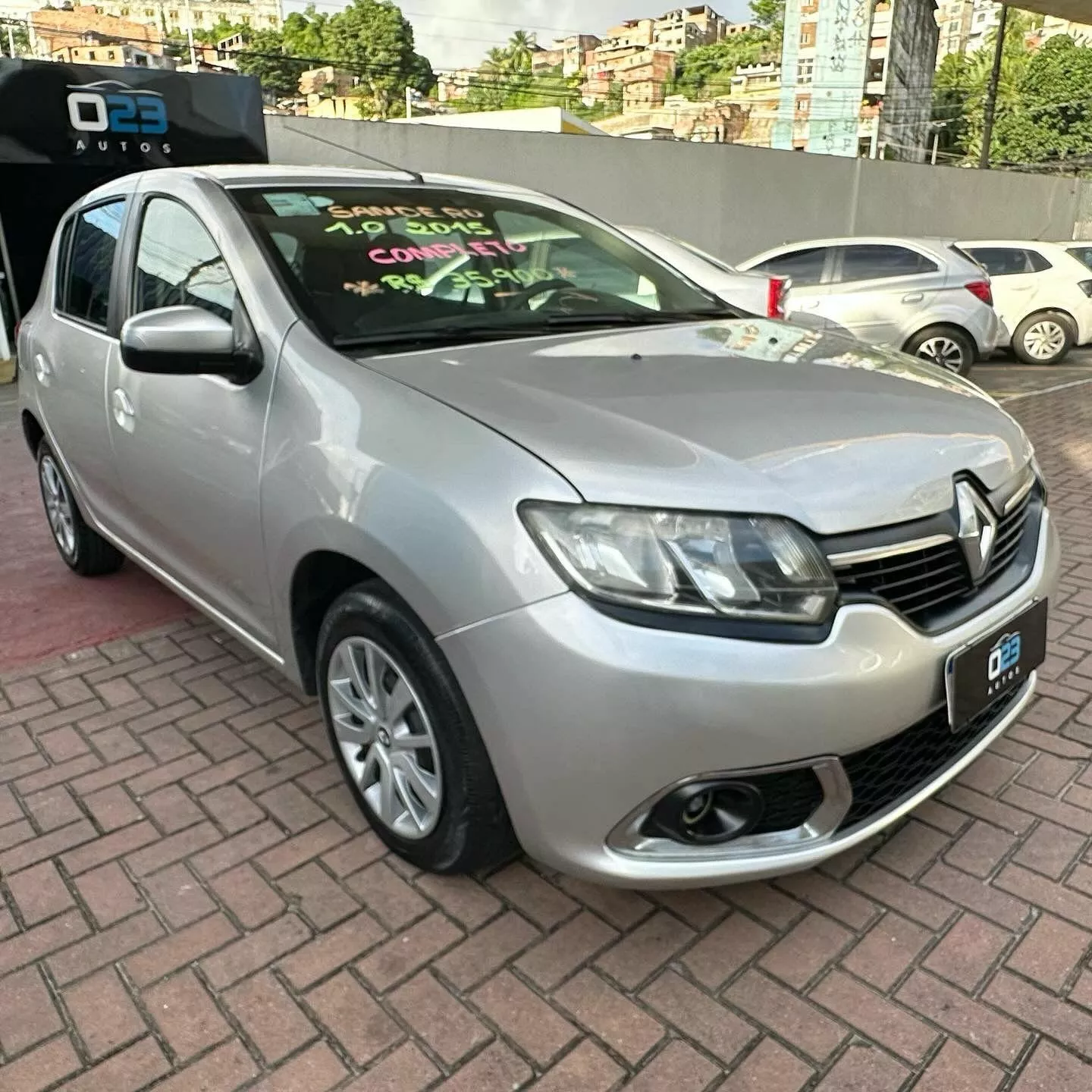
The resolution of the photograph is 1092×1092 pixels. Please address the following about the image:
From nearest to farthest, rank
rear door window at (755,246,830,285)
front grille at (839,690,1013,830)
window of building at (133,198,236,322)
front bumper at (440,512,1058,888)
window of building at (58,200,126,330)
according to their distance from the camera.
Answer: front bumper at (440,512,1058,888) → front grille at (839,690,1013,830) → window of building at (133,198,236,322) → window of building at (58,200,126,330) → rear door window at (755,246,830,285)

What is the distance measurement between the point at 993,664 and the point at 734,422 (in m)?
0.77

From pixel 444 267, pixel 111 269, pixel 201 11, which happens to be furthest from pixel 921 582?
pixel 201 11

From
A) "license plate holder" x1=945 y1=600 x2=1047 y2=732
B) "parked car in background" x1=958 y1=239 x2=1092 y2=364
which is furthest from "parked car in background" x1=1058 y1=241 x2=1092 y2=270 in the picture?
"license plate holder" x1=945 y1=600 x2=1047 y2=732

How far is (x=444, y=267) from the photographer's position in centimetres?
292

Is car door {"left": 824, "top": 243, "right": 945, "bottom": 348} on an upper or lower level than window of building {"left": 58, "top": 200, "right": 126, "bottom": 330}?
lower

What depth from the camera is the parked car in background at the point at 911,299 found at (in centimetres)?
908

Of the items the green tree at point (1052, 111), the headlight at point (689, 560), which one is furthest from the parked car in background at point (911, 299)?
the green tree at point (1052, 111)

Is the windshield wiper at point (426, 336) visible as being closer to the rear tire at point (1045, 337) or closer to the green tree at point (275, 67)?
the rear tire at point (1045, 337)

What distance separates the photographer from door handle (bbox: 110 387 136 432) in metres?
3.19

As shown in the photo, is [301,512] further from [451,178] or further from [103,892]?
[451,178]

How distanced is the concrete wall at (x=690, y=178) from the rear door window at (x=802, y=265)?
4102 millimetres

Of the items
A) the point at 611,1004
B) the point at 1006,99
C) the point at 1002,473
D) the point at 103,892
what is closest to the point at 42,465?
the point at 103,892

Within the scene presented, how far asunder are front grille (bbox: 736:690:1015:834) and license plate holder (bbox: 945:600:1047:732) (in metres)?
0.04

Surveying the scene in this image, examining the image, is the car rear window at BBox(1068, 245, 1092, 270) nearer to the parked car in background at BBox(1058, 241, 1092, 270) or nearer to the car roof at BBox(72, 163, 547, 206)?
the parked car in background at BBox(1058, 241, 1092, 270)
